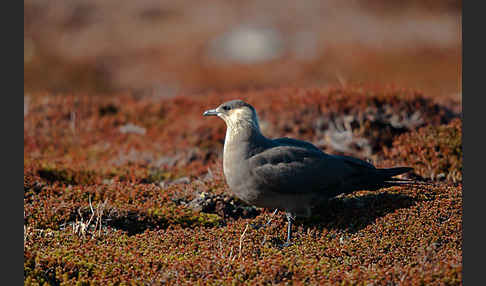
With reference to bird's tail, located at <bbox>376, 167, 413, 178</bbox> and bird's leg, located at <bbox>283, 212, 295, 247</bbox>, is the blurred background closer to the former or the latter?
bird's tail, located at <bbox>376, 167, 413, 178</bbox>

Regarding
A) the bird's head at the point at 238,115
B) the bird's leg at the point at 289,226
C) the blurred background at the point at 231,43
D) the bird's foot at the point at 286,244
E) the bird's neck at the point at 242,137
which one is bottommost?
the bird's foot at the point at 286,244

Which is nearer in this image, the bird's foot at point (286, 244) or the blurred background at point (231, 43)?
the bird's foot at point (286, 244)

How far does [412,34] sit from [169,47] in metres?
12.9

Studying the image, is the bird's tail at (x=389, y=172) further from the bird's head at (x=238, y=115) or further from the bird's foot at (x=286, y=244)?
the bird's head at (x=238, y=115)

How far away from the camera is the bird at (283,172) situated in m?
6.03

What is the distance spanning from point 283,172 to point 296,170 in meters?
0.18

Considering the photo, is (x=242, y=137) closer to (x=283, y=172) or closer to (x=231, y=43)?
(x=283, y=172)

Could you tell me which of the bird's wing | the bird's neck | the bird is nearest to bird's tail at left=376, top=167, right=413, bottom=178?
the bird

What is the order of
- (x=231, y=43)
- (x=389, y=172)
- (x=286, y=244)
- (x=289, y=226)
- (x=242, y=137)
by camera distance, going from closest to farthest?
(x=286, y=244) → (x=289, y=226) → (x=242, y=137) → (x=389, y=172) → (x=231, y=43)

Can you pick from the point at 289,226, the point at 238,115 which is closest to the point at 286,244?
the point at 289,226

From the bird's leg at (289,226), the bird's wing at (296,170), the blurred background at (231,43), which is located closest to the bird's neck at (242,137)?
the bird's wing at (296,170)

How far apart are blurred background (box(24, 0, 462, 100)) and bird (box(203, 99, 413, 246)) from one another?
45.1ft

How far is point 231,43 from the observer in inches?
1052

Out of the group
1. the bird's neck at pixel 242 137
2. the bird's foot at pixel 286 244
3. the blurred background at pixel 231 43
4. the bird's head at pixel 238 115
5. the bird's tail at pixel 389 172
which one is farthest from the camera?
the blurred background at pixel 231 43
